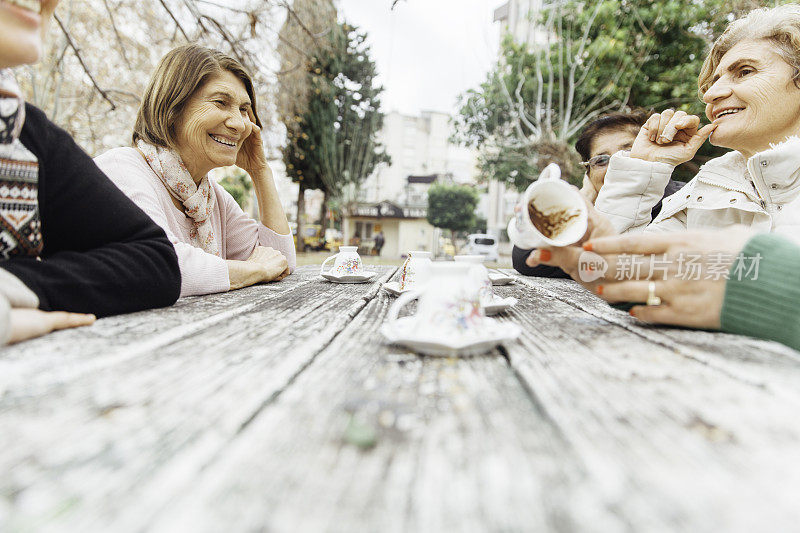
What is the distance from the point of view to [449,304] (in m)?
0.81

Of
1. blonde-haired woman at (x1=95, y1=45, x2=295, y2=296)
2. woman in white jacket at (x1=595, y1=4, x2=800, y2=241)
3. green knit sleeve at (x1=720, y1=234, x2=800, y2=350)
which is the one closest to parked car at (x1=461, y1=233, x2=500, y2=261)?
woman in white jacket at (x1=595, y1=4, x2=800, y2=241)

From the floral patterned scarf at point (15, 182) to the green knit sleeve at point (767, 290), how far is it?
153 centimetres

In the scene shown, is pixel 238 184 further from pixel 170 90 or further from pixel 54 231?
pixel 54 231

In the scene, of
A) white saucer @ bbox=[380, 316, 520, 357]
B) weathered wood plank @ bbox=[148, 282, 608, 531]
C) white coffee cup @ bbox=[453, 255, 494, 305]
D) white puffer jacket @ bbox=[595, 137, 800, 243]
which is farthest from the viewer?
white puffer jacket @ bbox=[595, 137, 800, 243]

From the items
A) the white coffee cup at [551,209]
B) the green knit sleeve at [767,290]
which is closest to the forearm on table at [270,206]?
the white coffee cup at [551,209]

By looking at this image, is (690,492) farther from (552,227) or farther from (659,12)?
(659,12)

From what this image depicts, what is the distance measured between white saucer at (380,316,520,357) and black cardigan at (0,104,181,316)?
0.68 m

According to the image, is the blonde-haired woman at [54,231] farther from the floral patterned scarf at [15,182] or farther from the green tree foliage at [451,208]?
the green tree foliage at [451,208]

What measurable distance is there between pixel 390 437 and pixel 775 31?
2.05 metres

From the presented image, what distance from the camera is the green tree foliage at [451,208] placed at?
2616cm

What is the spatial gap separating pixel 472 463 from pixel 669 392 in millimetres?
364

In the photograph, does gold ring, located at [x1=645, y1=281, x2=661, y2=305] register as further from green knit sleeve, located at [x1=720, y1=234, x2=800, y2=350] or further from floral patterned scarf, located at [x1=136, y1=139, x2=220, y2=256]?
floral patterned scarf, located at [x1=136, y1=139, x2=220, y2=256]

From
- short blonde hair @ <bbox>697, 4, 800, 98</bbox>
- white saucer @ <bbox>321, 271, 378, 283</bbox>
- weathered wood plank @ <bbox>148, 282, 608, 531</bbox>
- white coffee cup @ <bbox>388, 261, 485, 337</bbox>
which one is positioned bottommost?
white saucer @ <bbox>321, 271, 378, 283</bbox>

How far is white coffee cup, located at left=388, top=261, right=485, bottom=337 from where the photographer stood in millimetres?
801
